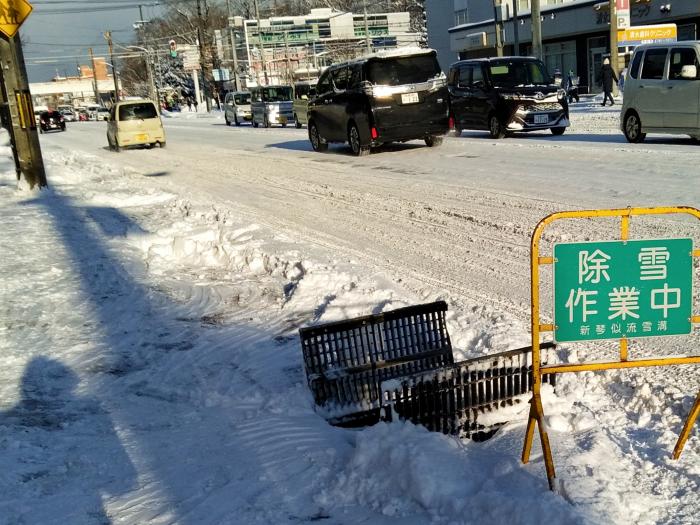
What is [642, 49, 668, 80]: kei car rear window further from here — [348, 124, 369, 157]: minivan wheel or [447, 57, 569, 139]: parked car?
[348, 124, 369, 157]: minivan wheel

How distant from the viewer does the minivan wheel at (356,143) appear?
16.4 m

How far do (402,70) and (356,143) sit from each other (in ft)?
6.34

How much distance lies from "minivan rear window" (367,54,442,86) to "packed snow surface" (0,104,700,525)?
4830mm

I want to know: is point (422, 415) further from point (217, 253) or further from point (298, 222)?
point (298, 222)

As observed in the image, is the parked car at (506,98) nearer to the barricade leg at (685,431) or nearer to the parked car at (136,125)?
the parked car at (136,125)

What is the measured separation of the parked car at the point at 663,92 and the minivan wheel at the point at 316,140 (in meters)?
7.45

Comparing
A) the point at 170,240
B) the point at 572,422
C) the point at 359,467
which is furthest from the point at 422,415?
the point at 170,240

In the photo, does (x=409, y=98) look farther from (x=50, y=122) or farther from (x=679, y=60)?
(x=50, y=122)

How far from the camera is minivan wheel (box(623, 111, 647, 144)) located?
14.4m

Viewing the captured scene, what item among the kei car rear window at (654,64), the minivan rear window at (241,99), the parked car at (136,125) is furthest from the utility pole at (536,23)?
the minivan rear window at (241,99)

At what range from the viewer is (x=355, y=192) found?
11500 mm

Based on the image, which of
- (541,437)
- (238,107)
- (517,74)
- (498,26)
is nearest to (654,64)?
(517,74)

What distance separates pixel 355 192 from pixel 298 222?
83.7 inches

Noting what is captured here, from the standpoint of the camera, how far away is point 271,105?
33.4m
